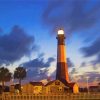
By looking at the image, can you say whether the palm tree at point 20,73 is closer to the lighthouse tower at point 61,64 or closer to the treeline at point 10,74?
the treeline at point 10,74

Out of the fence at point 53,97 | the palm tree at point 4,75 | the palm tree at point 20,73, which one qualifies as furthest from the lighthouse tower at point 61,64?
the fence at point 53,97

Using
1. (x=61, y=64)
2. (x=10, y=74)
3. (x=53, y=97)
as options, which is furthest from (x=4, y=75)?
(x=53, y=97)

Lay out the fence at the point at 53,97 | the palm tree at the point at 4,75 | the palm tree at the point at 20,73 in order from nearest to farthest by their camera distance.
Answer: the fence at the point at 53,97 → the palm tree at the point at 4,75 → the palm tree at the point at 20,73

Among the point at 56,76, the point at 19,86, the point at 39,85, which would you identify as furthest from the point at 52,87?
the point at 56,76

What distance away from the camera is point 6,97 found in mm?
98938

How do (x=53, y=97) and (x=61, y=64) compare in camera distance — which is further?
(x=61, y=64)

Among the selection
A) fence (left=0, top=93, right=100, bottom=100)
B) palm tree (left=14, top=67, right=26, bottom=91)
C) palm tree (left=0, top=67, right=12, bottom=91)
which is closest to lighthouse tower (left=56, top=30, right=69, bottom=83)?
palm tree (left=14, top=67, right=26, bottom=91)

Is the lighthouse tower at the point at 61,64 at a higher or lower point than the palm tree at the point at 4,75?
higher

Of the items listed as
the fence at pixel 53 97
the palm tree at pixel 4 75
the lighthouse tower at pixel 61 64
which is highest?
the lighthouse tower at pixel 61 64

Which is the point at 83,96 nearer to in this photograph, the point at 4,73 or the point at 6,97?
the point at 6,97

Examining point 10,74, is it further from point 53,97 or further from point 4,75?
point 53,97

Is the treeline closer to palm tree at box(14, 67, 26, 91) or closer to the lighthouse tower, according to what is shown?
palm tree at box(14, 67, 26, 91)

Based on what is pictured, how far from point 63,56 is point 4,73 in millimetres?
25051

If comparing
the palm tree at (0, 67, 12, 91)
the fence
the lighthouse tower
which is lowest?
the fence
